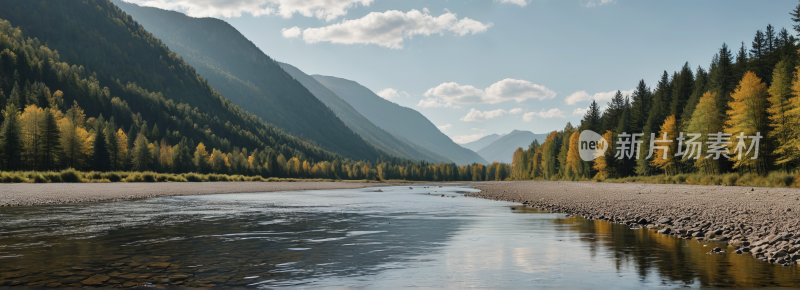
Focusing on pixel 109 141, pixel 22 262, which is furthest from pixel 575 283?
pixel 109 141

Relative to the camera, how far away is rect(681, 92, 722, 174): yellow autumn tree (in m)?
68.8

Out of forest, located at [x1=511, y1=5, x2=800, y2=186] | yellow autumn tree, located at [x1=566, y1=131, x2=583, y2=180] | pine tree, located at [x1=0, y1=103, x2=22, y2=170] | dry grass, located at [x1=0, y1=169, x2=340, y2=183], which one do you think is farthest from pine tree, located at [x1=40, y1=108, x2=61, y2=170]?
yellow autumn tree, located at [x1=566, y1=131, x2=583, y2=180]

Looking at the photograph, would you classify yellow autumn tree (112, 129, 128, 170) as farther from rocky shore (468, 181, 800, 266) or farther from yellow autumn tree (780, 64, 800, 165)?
yellow autumn tree (780, 64, 800, 165)

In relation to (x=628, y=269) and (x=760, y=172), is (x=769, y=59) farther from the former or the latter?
(x=628, y=269)

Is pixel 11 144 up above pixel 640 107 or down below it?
below

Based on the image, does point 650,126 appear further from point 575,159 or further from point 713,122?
point 575,159

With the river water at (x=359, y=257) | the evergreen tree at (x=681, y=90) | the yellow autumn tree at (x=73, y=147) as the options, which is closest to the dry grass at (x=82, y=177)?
the yellow autumn tree at (x=73, y=147)

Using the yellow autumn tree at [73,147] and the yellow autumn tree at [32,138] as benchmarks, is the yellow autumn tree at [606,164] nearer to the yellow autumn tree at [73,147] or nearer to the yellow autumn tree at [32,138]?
the yellow autumn tree at [73,147]

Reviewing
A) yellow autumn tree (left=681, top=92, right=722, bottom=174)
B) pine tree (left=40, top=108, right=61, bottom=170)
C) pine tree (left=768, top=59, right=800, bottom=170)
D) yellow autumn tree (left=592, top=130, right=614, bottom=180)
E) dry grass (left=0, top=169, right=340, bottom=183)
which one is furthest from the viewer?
yellow autumn tree (left=592, top=130, right=614, bottom=180)

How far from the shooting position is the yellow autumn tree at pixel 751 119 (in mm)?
57000

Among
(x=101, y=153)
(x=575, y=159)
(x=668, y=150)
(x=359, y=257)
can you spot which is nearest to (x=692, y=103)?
(x=668, y=150)

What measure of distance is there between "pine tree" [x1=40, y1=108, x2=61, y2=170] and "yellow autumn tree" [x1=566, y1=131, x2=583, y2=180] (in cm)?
12503

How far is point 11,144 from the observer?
3329 inches

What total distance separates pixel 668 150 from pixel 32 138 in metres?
125
